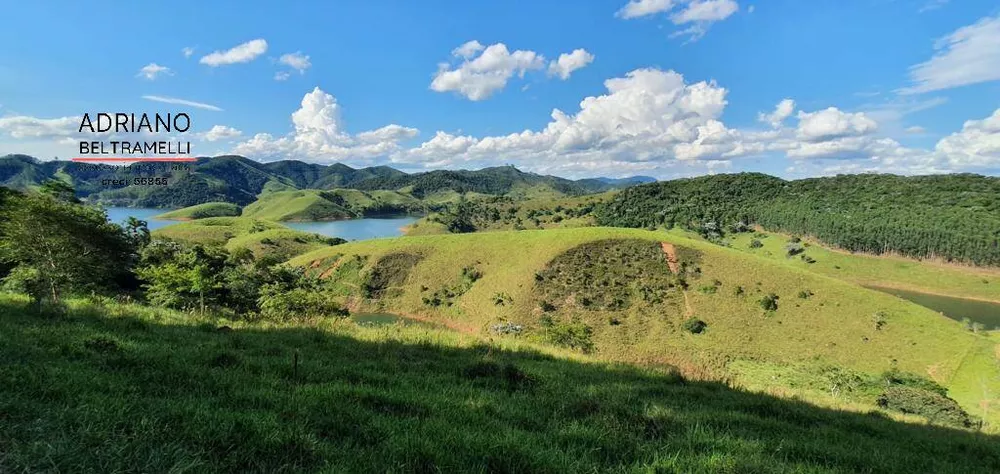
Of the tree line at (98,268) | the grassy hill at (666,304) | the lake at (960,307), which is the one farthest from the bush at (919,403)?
the lake at (960,307)

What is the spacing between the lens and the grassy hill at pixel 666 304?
5597 centimetres

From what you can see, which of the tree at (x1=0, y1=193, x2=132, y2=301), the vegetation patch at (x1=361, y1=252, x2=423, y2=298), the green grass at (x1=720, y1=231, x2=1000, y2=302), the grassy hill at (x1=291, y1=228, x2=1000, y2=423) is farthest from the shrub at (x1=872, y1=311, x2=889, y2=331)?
the tree at (x1=0, y1=193, x2=132, y2=301)

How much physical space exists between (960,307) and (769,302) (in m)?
74.7

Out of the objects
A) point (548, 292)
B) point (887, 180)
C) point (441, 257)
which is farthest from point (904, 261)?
point (441, 257)

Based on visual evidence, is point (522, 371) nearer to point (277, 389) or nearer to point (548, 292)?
point (277, 389)

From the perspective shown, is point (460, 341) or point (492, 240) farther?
point (492, 240)

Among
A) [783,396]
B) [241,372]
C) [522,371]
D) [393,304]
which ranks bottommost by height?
[393,304]

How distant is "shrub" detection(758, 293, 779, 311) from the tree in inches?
3035

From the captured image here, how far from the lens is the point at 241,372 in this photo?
6262 mm

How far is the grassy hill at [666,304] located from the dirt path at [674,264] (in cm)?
31

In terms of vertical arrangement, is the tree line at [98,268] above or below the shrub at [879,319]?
above

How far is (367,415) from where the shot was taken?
4.88m

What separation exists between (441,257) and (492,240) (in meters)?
11.8

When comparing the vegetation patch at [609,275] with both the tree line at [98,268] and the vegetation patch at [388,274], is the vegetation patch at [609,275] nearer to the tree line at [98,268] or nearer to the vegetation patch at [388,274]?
the vegetation patch at [388,274]
